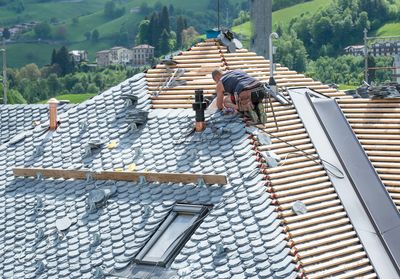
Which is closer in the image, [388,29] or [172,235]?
[172,235]

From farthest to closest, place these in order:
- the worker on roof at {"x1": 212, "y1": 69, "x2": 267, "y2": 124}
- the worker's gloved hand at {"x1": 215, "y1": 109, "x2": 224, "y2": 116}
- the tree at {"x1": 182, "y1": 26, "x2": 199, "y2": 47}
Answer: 1. the tree at {"x1": 182, "y1": 26, "x2": 199, "y2": 47}
2. the worker's gloved hand at {"x1": 215, "y1": 109, "x2": 224, "y2": 116}
3. the worker on roof at {"x1": 212, "y1": 69, "x2": 267, "y2": 124}

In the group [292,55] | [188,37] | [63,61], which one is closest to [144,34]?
[188,37]

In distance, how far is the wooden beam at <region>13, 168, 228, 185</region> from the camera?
22781 mm

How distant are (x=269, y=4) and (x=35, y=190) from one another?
22.0 m

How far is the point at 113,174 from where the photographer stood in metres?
24.3

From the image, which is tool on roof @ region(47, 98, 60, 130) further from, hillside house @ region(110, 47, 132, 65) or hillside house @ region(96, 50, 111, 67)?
hillside house @ region(96, 50, 111, 67)

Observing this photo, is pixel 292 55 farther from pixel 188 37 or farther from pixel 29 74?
pixel 29 74

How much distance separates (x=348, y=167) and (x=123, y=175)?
17.9 feet

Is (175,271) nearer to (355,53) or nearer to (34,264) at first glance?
(34,264)

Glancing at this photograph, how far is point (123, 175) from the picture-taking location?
24156 mm

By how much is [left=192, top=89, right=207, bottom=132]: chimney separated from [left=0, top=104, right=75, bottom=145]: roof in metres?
7.45

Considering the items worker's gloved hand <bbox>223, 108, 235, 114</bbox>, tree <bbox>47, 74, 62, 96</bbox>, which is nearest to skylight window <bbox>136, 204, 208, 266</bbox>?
worker's gloved hand <bbox>223, 108, 235, 114</bbox>

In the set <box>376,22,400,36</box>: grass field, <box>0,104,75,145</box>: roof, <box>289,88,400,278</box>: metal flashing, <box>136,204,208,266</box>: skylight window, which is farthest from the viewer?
<box>376,22,400,36</box>: grass field

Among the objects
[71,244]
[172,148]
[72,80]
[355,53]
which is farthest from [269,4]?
[72,80]
